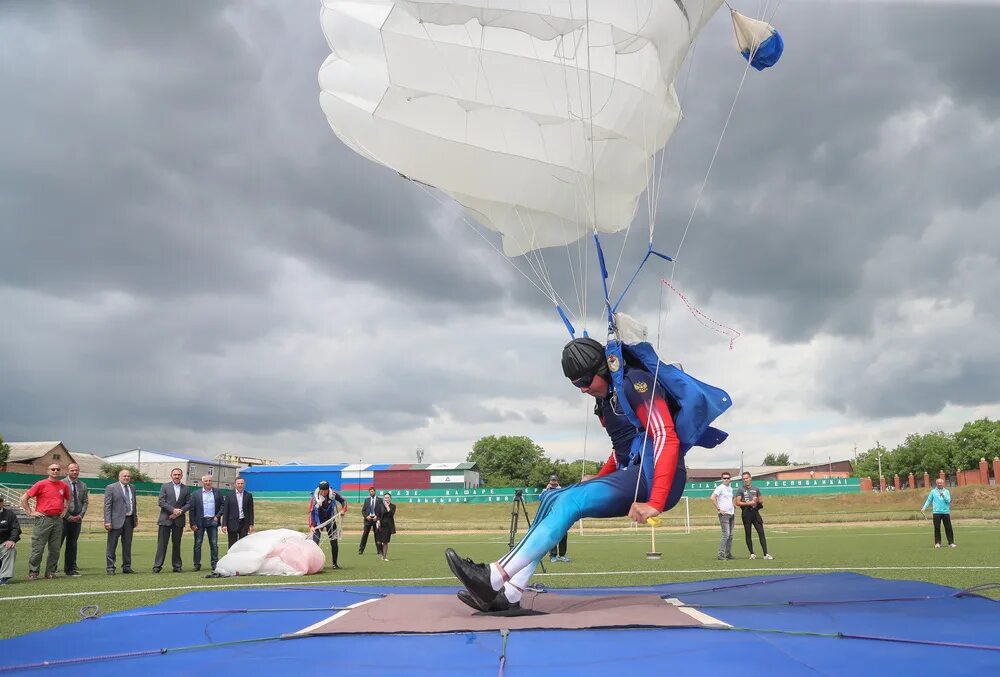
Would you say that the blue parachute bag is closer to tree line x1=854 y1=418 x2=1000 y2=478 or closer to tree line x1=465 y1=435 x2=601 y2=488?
tree line x1=854 y1=418 x2=1000 y2=478

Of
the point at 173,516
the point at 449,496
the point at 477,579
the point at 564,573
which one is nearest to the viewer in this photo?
the point at 477,579

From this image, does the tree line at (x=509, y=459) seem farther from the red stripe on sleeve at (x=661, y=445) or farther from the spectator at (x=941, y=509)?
the red stripe on sleeve at (x=661, y=445)

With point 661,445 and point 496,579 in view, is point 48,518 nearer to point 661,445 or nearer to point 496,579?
point 496,579

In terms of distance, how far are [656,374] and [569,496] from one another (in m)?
1.01

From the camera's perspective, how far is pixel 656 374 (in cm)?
504

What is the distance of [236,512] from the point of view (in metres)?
12.8

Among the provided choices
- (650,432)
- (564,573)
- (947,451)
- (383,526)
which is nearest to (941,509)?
(564,573)

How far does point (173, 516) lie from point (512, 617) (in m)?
9.36

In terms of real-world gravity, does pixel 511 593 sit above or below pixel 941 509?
below

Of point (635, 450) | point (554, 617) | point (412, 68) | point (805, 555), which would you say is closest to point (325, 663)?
point (554, 617)

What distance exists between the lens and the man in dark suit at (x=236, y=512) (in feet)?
41.9

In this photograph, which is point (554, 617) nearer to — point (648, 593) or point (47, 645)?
point (648, 593)

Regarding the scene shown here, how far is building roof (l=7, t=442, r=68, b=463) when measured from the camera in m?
75.6

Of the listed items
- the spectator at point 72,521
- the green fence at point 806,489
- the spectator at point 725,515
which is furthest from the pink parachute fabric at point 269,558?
the green fence at point 806,489
